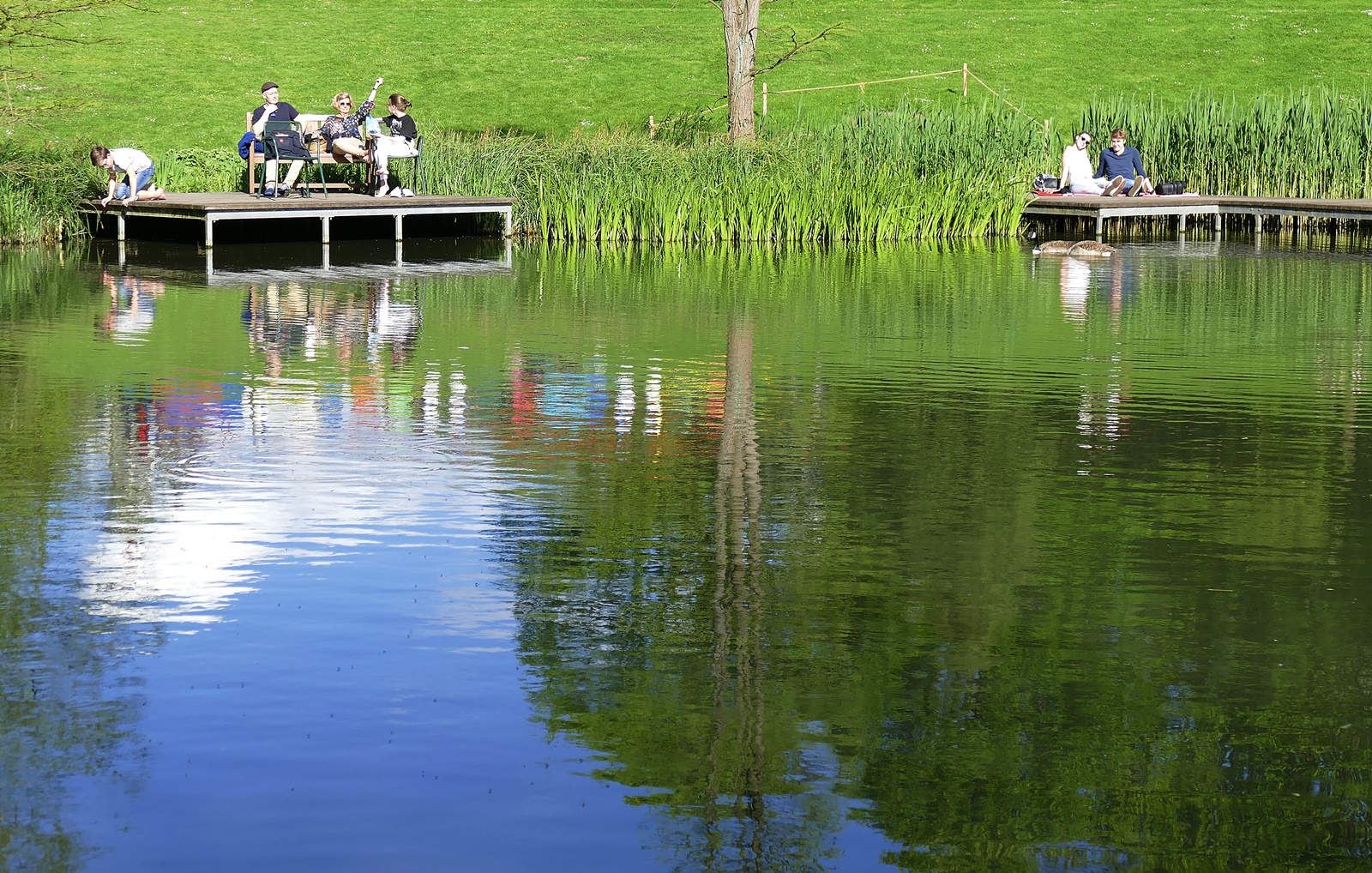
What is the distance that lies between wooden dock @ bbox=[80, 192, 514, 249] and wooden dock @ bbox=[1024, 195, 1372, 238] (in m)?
7.35

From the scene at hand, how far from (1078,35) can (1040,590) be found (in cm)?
4350

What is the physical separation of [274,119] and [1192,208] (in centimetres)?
1205

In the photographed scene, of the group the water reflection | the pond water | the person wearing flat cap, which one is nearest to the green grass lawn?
the person wearing flat cap

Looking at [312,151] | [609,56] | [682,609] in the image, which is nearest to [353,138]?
[312,151]

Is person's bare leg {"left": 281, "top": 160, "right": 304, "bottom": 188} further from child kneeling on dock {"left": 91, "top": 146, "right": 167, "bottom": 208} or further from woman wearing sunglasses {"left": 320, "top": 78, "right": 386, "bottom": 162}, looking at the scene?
child kneeling on dock {"left": 91, "top": 146, "right": 167, "bottom": 208}

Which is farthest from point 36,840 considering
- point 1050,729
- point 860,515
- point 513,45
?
point 513,45

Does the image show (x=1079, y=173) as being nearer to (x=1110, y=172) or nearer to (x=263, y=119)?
(x=1110, y=172)

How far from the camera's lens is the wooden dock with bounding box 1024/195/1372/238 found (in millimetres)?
24203

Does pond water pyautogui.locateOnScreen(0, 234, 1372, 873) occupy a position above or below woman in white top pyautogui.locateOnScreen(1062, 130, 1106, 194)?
below

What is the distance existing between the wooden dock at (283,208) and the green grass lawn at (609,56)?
1379 cm

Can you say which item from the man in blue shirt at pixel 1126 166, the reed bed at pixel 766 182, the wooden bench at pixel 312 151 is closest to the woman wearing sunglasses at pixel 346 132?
the wooden bench at pixel 312 151

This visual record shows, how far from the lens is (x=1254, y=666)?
19.1 ft

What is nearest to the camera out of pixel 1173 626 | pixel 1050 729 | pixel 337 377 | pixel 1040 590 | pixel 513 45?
pixel 1050 729

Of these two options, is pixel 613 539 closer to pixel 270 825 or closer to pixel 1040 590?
pixel 1040 590
